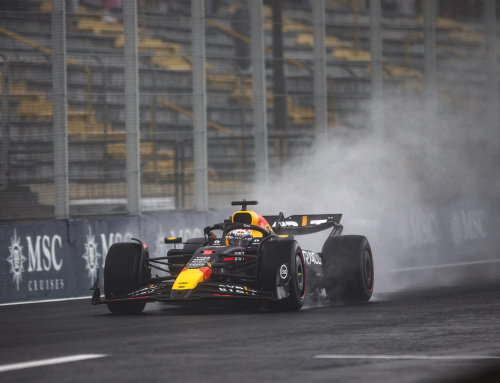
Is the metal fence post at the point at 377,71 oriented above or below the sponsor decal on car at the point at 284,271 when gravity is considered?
above

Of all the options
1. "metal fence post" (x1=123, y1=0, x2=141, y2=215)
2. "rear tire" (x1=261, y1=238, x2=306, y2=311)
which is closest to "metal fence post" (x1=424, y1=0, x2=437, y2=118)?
"metal fence post" (x1=123, y1=0, x2=141, y2=215)

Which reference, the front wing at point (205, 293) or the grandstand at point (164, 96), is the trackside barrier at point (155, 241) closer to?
the grandstand at point (164, 96)

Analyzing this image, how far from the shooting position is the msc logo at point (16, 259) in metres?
16.6

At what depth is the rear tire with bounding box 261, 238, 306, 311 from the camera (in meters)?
12.5

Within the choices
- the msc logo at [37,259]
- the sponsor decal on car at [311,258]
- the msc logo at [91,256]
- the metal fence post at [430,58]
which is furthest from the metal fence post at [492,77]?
the sponsor decal on car at [311,258]

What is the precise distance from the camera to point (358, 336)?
939cm

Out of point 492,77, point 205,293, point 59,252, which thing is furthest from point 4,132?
point 492,77

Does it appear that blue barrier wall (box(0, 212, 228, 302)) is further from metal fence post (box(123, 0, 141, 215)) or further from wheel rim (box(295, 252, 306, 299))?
wheel rim (box(295, 252, 306, 299))

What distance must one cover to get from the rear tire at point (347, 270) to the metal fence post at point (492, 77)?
15.6 metres

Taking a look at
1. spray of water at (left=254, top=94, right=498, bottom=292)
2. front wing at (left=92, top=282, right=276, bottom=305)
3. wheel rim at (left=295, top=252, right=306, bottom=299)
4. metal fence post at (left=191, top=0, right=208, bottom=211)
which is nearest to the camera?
front wing at (left=92, top=282, right=276, bottom=305)

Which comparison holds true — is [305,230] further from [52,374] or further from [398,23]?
[398,23]

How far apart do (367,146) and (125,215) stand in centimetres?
784

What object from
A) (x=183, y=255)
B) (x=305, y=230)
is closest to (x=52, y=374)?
(x=183, y=255)

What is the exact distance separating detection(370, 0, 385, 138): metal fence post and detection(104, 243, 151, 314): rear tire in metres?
13.3
